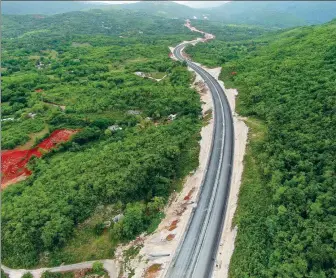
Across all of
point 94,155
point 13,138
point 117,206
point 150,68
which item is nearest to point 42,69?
point 150,68

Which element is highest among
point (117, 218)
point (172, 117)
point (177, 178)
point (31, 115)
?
point (172, 117)

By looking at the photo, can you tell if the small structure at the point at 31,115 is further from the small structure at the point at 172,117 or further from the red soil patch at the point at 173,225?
the red soil patch at the point at 173,225

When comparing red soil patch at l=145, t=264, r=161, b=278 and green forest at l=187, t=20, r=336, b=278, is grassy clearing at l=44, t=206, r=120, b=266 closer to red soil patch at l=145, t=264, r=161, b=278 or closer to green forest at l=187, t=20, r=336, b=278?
red soil patch at l=145, t=264, r=161, b=278

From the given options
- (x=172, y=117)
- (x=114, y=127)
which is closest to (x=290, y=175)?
(x=172, y=117)

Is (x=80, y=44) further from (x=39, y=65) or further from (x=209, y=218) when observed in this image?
(x=209, y=218)

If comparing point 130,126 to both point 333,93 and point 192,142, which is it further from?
point 333,93

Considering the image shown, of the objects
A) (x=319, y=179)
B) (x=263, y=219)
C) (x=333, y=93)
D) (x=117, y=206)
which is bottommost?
(x=117, y=206)

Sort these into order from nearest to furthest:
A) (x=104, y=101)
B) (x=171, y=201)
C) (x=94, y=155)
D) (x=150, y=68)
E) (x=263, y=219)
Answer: (x=263, y=219)
(x=171, y=201)
(x=94, y=155)
(x=104, y=101)
(x=150, y=68)
